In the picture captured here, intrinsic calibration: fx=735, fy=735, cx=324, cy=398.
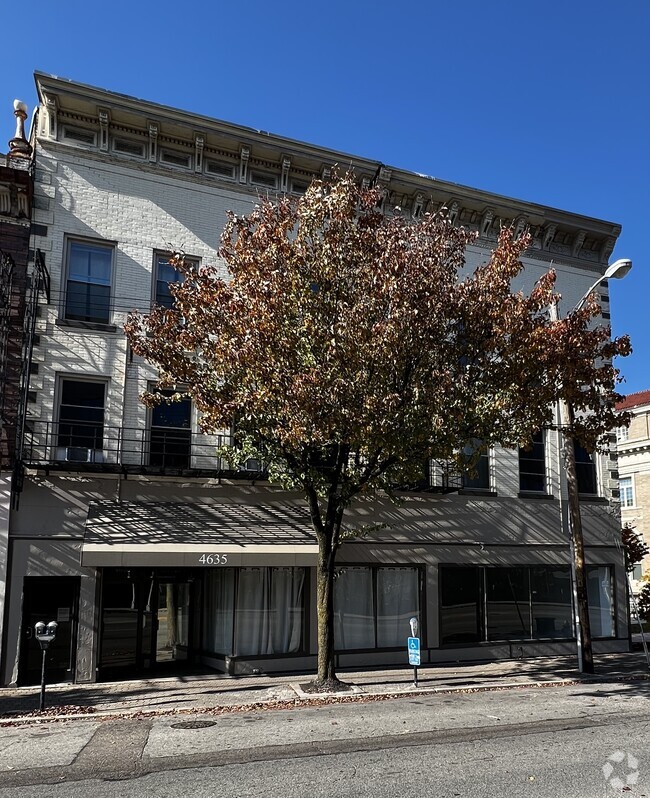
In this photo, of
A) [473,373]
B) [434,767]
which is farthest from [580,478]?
[434,767]

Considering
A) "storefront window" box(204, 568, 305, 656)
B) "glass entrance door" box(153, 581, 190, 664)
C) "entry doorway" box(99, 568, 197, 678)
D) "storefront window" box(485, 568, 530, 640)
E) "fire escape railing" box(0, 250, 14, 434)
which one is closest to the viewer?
"fire escape railing" box(0, 250, 14, 434)

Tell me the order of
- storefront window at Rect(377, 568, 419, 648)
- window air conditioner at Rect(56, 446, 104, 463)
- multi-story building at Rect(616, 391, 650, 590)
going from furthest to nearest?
multi-story building at Rect(616, 391, 650, 590), storefront window at Rect(377, 568, 419, 648), window air conditioner at Rect(56, 446, 104, 463)

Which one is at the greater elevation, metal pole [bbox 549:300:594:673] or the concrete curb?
metal pole [bbox 549:300:594:673]

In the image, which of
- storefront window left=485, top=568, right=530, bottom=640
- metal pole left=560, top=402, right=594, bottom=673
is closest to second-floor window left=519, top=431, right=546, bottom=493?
storefront window left=485, top=568, right=530, bottom=640

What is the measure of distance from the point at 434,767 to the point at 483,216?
1661 centimetres

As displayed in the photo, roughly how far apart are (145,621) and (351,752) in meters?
8.99

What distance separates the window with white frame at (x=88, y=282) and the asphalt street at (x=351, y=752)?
903 centimetres

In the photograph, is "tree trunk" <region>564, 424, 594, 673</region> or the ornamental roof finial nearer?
"tree trunk" <region>564, 424, 594, 673</region>

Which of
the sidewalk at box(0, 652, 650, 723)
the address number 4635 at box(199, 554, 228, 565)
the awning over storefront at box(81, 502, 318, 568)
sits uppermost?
the awning over storefront at box(81, 502, 318, 568)

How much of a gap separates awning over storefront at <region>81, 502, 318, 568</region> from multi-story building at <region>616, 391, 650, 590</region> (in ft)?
111

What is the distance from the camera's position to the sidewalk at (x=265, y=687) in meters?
12.8

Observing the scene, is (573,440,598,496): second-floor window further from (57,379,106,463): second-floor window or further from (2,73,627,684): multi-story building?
(57,379,106,463): second-floor window

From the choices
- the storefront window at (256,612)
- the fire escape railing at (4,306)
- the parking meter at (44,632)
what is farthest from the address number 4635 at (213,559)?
the fire escape railing at (4,306)

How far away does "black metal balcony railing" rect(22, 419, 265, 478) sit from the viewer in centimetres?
1569
